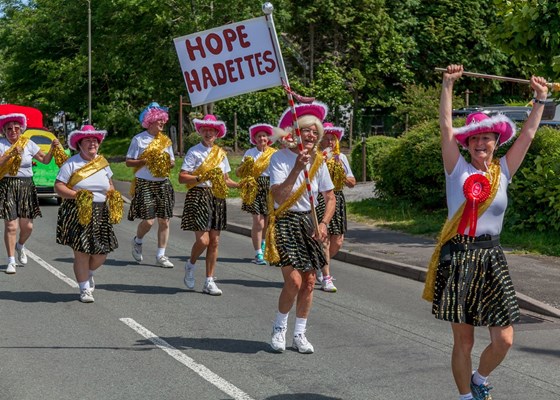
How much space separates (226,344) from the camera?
7.85m

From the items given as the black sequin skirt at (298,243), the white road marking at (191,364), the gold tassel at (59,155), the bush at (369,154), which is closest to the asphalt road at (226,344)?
the white road marking at (191,364)

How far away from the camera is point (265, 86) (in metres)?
7.74

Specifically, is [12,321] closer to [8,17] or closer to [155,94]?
[155,94]

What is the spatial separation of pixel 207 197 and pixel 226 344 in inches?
111

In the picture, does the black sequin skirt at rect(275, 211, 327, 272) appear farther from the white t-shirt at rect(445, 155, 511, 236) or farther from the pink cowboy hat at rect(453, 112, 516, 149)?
the pink cowboy hat at rect(453, 112, 516, 149)

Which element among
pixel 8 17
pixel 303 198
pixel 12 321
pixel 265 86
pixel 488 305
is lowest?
pixel 12 321

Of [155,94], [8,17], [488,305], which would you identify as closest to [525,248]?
[488,305]

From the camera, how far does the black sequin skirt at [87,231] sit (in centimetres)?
953

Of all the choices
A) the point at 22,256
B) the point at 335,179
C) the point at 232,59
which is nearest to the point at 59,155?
the point at 22,256

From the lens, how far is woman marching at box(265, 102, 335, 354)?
7.28m

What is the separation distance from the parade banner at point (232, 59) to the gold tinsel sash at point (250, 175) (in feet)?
9.27

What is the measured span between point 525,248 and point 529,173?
1.37 m

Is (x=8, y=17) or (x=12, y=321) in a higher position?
(x=8, y=17)

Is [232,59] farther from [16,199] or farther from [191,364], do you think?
[16,199]
